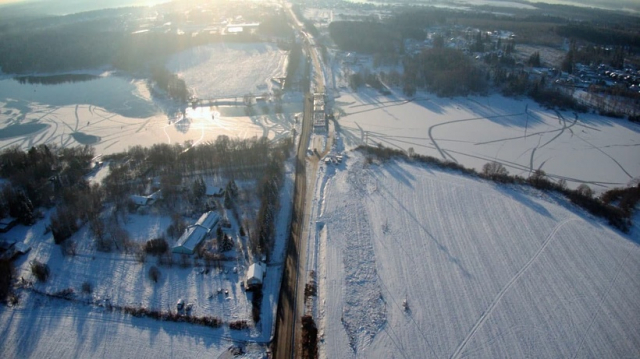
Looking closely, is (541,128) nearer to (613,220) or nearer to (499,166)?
(499,166)

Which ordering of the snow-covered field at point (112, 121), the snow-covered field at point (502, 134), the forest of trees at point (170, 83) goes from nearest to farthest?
the snow-covered field at point (502, 134) < the snow-covered field at point (112, 121) < the forest of trees at point (170, 83)

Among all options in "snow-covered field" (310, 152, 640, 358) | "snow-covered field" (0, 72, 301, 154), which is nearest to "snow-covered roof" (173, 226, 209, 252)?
"snow-covered field" (310, 152, 640, 358)

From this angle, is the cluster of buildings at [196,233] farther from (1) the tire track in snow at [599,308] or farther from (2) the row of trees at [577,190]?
(1) the tire track in snow at [599,308]

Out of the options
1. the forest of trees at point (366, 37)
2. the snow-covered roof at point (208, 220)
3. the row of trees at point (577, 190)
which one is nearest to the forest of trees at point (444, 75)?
the forest of trees at point (366, 37)

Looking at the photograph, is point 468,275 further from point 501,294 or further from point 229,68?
point 229,68

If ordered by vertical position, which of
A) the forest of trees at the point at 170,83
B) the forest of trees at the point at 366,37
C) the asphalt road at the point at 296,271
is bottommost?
the asphalt road at the point at 296,271

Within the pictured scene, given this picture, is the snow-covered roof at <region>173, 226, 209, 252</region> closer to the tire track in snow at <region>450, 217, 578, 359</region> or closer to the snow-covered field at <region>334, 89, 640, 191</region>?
the tire track in snow at <region>450, 217, 578, 359</region>
